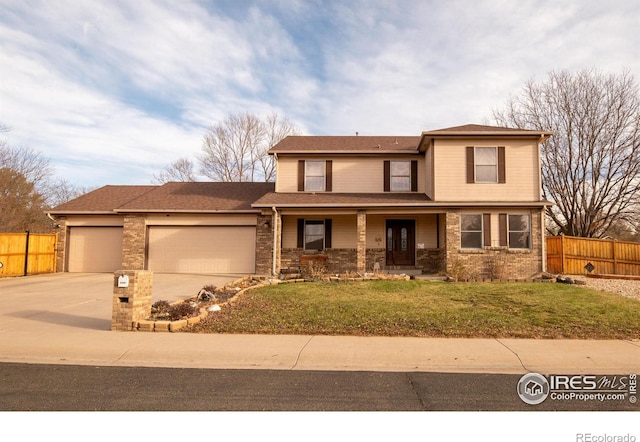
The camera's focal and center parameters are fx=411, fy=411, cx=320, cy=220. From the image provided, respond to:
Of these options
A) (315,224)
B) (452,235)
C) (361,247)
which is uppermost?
(315,224)

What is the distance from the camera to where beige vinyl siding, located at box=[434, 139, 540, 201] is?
661 inches

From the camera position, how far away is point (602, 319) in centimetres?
816

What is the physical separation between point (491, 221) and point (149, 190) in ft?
57.1

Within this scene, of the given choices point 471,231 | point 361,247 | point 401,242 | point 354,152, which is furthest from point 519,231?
point 354,152

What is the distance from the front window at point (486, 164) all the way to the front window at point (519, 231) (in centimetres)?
183

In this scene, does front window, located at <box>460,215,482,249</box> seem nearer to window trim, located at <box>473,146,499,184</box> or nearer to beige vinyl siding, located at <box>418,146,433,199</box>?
window trim, located at <box>473,146,499,184</box>

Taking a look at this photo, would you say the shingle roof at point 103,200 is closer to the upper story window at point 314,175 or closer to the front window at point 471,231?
the upper story window at point 314,175

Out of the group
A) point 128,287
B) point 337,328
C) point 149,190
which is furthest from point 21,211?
point 337,328

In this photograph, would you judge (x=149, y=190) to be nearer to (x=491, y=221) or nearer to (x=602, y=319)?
(x=491, y=221)

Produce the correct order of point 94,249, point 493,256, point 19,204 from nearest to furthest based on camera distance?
point 493,256 → point 94,249 → point 19,204

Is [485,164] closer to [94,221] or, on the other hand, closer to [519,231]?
[519,231]

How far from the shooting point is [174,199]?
19.8m

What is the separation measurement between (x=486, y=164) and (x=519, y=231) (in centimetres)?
304

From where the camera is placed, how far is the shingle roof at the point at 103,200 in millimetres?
19500
